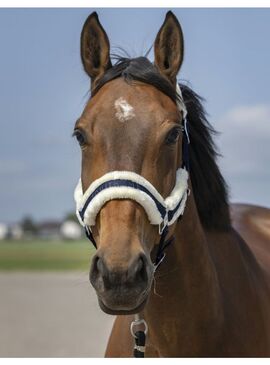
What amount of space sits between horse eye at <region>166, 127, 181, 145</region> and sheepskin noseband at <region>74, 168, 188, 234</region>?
0.79 ft

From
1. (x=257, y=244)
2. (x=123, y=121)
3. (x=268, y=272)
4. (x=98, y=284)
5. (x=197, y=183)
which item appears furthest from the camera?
(x=257, y=244)

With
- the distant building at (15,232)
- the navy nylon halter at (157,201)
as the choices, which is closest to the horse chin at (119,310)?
the navy nylon halter at (157,201)

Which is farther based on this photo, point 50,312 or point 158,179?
point 50,312

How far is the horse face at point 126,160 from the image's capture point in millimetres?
2928

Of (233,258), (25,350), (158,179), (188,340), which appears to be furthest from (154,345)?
(25,350)

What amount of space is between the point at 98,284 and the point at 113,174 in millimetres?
464

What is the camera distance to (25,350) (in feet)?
31.1

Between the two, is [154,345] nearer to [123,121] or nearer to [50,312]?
[123,121]

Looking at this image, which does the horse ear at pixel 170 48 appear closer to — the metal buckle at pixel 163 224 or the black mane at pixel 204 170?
the black mane at pixel 204 170

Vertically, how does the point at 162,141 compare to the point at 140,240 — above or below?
above

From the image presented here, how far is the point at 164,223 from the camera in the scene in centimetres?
323

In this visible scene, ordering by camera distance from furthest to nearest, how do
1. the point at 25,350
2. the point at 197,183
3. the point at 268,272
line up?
1. the point at 25,350
2. the point at 268,272
3. the point at 197,183

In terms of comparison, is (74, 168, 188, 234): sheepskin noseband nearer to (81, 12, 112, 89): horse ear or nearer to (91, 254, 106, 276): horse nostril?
(91, 254, 106, 276): horse nostril

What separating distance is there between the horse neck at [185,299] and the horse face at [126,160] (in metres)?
0.37
